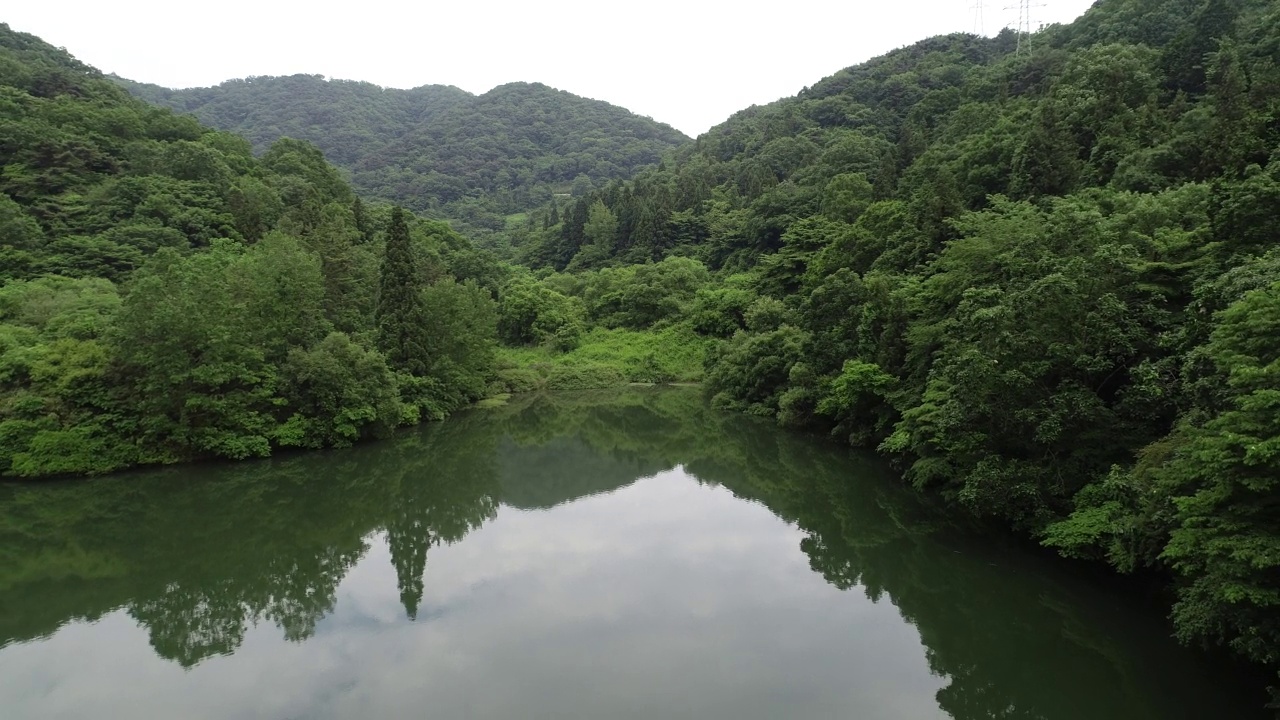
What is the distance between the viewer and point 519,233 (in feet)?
307

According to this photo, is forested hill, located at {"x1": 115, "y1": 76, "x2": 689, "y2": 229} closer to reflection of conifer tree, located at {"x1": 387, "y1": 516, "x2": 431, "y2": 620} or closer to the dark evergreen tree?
the dark evergreen tree

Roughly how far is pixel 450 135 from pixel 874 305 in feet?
410

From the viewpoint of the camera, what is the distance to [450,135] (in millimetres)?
135625

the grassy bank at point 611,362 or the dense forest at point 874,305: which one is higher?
the dense forest at point 874,305

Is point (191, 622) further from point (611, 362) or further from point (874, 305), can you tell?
point (611, 362)

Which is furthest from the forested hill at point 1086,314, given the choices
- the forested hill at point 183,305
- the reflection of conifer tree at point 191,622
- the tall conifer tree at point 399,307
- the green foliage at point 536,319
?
the forested hill at point 183,305

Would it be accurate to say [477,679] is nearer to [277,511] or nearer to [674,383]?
[277,511]

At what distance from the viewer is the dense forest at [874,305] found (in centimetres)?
1162

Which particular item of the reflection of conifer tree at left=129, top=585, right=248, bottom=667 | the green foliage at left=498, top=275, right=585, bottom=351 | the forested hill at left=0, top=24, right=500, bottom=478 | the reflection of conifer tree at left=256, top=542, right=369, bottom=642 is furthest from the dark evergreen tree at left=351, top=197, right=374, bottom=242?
the reflection of conifer tree at left=129, top=585, right=248, bottom=667

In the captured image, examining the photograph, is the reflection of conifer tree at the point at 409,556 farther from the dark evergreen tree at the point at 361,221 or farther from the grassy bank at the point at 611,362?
the dark evergreen tree at the point at 361,221

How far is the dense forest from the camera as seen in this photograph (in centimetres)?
1162

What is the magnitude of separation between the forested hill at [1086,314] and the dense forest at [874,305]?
0.08 meters

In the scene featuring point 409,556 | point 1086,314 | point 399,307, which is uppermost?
point 1086,314

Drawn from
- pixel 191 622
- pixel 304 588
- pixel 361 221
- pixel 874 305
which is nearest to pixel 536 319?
pixel 361 221
